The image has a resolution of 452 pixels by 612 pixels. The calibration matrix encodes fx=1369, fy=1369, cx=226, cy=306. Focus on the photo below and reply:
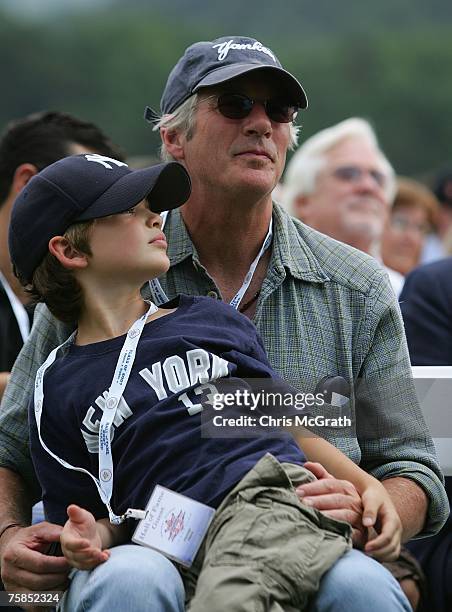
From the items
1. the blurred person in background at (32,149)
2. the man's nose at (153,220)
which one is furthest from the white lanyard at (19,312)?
the man's nose at (153,220)

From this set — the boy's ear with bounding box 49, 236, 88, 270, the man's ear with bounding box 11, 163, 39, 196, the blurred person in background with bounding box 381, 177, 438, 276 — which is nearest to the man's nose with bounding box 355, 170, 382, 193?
the blurred person in background with bounding box 381, 177, 438, 276

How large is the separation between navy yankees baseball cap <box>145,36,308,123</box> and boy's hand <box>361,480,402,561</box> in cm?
123

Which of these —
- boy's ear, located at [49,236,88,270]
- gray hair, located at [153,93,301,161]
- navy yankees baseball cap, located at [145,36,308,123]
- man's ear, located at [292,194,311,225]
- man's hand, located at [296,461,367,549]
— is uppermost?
navy yankees baseball cap, located at [145,36,308,123]

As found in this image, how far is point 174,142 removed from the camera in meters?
4.20

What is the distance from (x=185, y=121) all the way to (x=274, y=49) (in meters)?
55.3

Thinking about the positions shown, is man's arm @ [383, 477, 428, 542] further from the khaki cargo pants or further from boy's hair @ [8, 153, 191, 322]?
boy's hair @ [8, 153, 191, 322]

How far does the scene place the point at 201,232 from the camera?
4094 mm

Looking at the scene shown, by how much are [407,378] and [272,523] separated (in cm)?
89

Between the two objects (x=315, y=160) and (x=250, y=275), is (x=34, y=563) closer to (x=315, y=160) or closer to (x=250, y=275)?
(x=250, y=275)

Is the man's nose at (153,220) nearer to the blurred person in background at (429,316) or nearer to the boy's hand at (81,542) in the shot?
the boy's hand at (81,542)

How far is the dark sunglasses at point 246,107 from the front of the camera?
3.92m

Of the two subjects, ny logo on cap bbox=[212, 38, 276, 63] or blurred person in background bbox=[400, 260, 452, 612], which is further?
blurred person in background bbox=[400, 260, 452, 612]

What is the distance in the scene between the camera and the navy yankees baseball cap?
3.86 meters

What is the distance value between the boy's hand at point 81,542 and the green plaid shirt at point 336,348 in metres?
0.73
